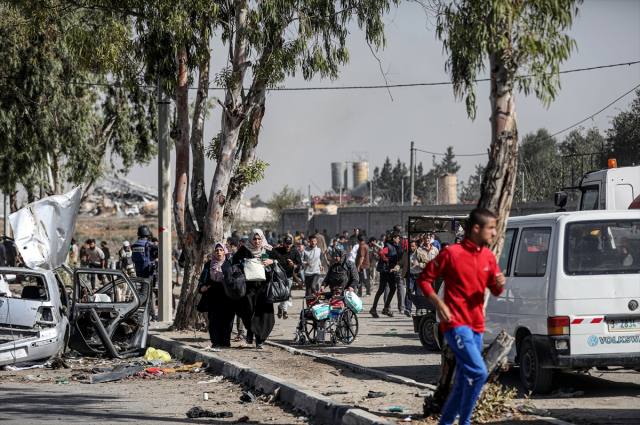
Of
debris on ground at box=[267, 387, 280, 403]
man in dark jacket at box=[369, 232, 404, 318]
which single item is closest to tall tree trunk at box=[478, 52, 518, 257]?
debris on ground at box=[267, 387, 280, 403]

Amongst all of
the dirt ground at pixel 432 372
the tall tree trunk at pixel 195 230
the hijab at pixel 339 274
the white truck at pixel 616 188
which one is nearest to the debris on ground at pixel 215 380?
the dirt ground at pixel 432 372

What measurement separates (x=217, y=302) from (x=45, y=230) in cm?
314

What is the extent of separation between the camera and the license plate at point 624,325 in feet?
25.1

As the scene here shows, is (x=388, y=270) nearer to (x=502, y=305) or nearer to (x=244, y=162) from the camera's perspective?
(x=244, y=162)

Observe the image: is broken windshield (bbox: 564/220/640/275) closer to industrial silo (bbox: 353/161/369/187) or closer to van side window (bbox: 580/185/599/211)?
van side window (bbox: 580/185/599/211)

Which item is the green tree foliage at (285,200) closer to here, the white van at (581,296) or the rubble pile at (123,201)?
the rubble pile at (123,201)

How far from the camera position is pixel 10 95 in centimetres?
2567

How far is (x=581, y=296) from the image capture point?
300 inches

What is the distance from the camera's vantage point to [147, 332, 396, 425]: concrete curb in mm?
6680

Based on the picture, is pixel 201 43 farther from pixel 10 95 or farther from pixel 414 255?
pixel 10 95

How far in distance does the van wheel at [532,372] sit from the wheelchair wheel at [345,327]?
452 centimetres

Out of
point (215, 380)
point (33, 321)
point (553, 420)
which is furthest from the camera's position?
point (33, 321)

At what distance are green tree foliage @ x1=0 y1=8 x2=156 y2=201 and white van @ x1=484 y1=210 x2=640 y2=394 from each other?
706 inches

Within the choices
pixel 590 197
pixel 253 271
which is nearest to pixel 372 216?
pixel 590 197
